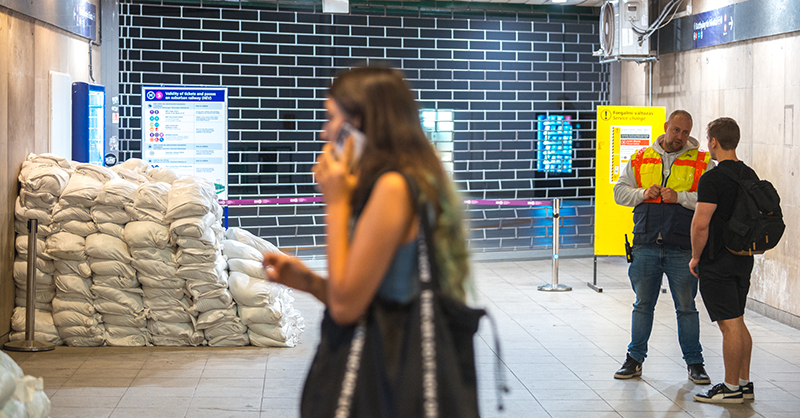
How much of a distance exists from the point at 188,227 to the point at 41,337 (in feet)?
4.05

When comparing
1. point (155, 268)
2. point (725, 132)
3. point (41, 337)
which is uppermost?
point (725, 132)

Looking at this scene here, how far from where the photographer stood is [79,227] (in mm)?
5383

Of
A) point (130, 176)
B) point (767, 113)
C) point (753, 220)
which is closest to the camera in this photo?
point (753, 220)

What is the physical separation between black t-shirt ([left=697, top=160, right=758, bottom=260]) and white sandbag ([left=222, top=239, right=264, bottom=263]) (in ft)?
10.1

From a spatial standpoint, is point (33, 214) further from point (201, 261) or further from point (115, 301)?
point (201, 261)

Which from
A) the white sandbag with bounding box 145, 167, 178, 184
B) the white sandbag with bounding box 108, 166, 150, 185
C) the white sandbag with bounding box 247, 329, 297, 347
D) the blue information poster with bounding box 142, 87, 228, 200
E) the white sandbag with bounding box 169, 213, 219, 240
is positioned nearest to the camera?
the white sandbag with bounding box 169, 213, 219, 240

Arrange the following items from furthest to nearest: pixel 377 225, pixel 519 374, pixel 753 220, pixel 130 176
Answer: pixel 130 176 < pixel 519 374 < pixel 753 220 < pixel 377 225

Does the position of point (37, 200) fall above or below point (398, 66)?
below

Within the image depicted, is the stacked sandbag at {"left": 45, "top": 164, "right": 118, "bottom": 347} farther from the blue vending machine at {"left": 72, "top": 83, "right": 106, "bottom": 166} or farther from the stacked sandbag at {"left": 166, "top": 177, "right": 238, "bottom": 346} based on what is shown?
the blue vending machine at {"left": 72, "top": 83, "right": 106, "bottom": 166}

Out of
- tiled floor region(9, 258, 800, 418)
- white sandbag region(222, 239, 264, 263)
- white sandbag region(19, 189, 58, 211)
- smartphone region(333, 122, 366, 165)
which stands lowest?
tiled floor region(9, 258, 800, 418)

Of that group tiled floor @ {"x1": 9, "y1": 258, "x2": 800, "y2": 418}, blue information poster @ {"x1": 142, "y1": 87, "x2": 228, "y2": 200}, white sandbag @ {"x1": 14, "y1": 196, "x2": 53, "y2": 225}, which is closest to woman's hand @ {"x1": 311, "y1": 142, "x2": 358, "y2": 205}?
tiled floor @ {"x1": 9, "y1": 258, "x2": 800, "y2": 418}

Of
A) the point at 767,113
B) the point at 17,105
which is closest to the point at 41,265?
the point at 17,105

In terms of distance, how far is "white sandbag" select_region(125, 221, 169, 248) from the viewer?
17.4 ft

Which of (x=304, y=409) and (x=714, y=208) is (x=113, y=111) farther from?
(x=304, y=409)
